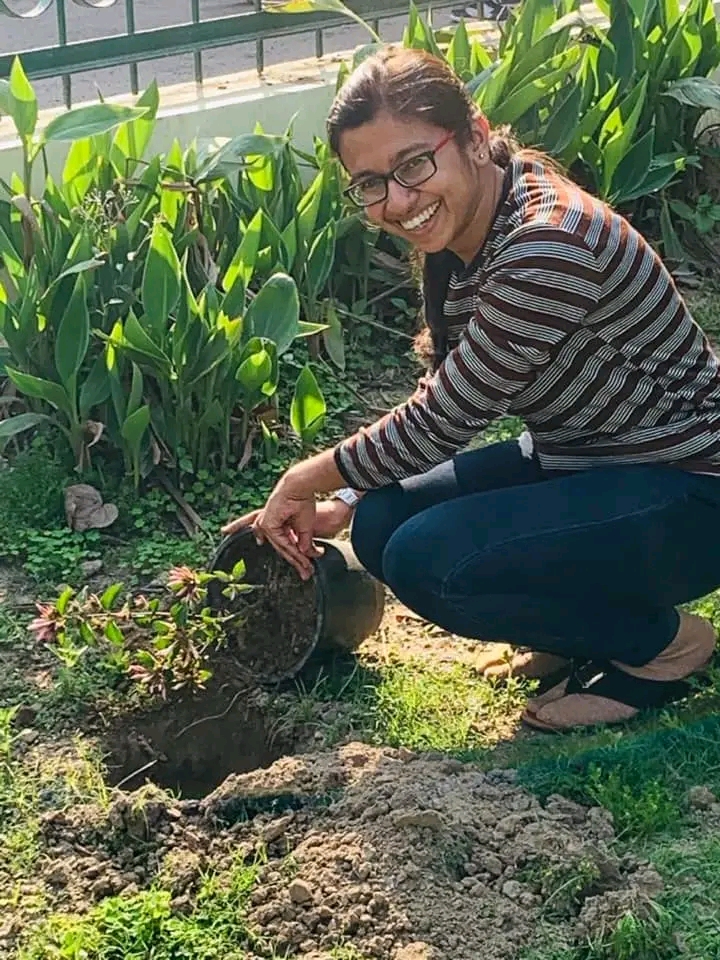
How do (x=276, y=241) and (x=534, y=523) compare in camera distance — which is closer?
(x=534, y=523)

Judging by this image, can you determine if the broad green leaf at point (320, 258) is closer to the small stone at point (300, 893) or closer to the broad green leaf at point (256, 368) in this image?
the broad green leaf at point (256, 368)

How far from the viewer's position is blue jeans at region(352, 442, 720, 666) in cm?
265

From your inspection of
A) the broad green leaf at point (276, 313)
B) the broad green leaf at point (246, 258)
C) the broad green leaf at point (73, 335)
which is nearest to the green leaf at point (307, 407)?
the broad green leaf at point (276, 313)

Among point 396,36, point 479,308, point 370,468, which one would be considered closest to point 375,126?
point 479,308

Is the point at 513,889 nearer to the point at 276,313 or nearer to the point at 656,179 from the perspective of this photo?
the point at 276,313

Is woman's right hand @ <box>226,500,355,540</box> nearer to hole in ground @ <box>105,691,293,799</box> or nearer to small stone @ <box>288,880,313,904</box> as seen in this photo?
hole in ground @ <box>105,691,293,799</box>

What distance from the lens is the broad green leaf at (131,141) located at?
3.88 metres

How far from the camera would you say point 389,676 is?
3035 millimetres

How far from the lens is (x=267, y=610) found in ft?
10.2

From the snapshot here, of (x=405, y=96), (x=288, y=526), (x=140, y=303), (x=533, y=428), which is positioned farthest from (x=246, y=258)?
(x=405, y=96)

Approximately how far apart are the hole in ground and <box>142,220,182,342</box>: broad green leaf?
0.95m

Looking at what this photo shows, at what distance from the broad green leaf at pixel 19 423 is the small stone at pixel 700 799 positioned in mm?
1871

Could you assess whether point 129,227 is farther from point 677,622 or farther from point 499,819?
point 499,819

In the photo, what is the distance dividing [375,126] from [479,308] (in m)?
0.36
